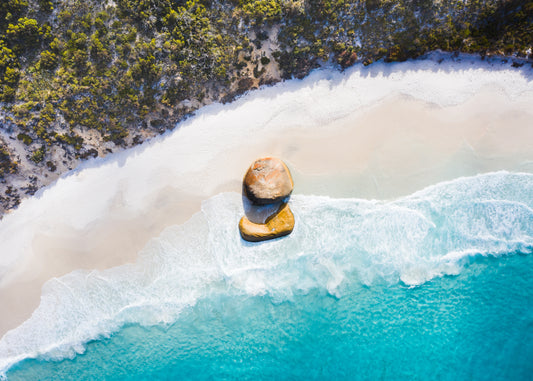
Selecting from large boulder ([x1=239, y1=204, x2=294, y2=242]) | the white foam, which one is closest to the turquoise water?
large boulder ([x1=239, y1=204, x2=294, y2=242])

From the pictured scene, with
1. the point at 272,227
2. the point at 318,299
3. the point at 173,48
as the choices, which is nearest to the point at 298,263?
Answer: the point at 318,299

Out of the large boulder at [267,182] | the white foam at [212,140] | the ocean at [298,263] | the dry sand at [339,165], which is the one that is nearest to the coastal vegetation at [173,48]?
the white foam at [212,140]

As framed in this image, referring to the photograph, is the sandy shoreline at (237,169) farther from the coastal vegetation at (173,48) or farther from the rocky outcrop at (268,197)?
the coastal vegetation at (173,48)

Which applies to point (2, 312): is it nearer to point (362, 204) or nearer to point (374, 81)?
point (362, 204)

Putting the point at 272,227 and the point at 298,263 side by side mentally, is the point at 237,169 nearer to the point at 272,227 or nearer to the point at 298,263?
the point at 272,227

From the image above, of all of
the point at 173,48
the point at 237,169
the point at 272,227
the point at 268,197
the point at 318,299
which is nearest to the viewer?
the point at 268,197

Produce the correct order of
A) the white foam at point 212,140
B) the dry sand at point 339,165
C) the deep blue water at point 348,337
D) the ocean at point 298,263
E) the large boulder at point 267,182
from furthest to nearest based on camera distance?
the white foam at point 212,140 < the dry sand at point 339,165 < the ocean at point 298,263 < the large boulder at point 267,182 < the deep blue water at point 348,337

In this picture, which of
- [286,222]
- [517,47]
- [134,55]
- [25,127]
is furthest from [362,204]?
[25,127]

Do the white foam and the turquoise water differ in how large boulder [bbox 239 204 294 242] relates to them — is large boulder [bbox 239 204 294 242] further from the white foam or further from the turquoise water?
the white foam
